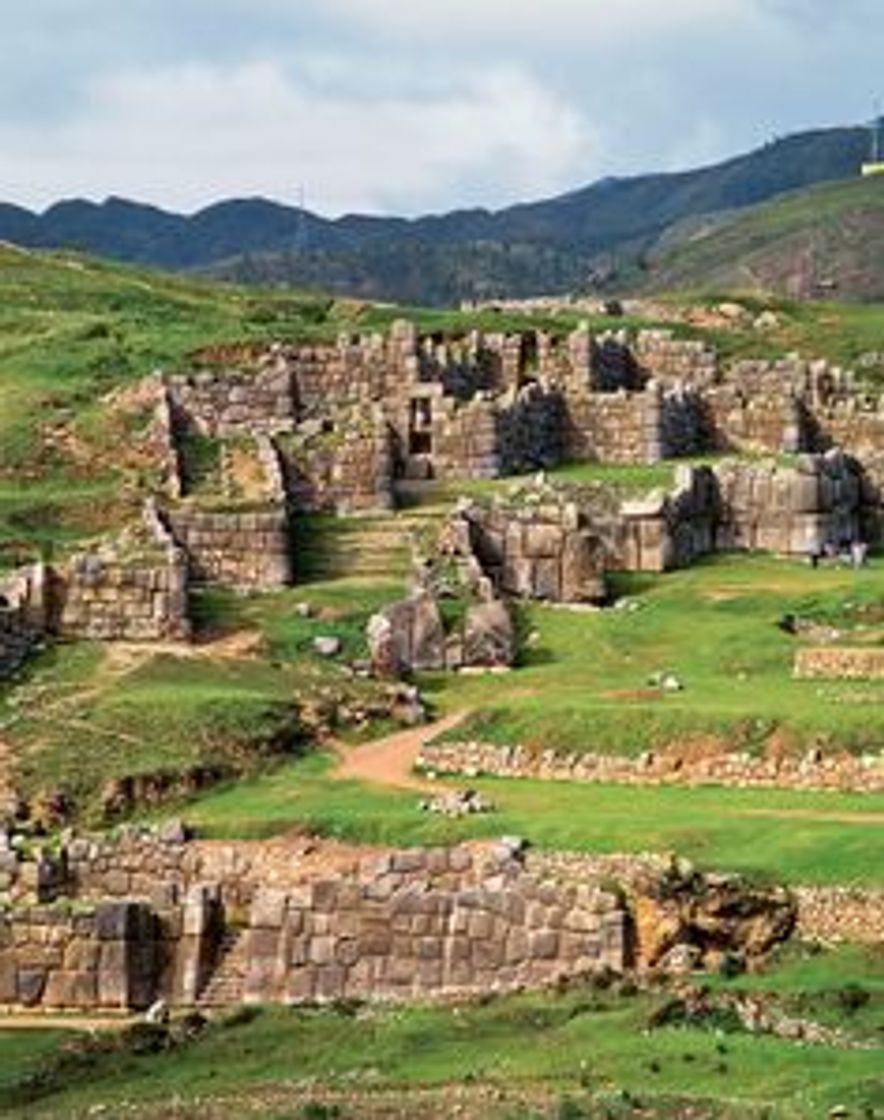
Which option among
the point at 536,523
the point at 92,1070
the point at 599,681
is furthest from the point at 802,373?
the point at 92,1070

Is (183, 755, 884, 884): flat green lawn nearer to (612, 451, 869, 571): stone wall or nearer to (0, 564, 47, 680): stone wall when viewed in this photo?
(0, 564, 47, 680): stone wall

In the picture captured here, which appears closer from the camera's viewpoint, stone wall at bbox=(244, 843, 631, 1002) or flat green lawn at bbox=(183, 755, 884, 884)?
flat green lawn at bbox=(183, 755, 884, 884)

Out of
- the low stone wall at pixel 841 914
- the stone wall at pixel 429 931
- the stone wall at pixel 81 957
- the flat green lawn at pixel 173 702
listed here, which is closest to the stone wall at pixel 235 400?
the flat green lawn at pixel 173 702

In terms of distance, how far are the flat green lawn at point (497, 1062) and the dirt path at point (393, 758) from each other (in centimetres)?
745

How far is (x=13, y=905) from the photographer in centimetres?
3672

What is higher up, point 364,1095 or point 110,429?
point 110,429

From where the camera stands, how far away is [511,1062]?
28.9 meters

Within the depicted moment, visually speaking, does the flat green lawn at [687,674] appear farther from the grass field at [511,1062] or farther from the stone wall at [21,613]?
the grass field at [511,1062]

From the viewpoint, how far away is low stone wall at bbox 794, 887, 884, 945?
3161 centimetres

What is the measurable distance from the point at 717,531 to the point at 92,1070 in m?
27.1

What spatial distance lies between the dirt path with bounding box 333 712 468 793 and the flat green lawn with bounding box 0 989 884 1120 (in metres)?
7.45

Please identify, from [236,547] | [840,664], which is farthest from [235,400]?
[840,664]

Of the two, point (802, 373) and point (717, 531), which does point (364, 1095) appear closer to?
point (717, 531)

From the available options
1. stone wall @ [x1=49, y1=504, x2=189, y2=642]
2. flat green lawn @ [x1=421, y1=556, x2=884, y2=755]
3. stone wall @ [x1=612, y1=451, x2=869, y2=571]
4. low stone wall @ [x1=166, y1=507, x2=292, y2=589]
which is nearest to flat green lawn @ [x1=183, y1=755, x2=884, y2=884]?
flat green lawn @ [x1=421, y1=556, x2=884, y2=755]
